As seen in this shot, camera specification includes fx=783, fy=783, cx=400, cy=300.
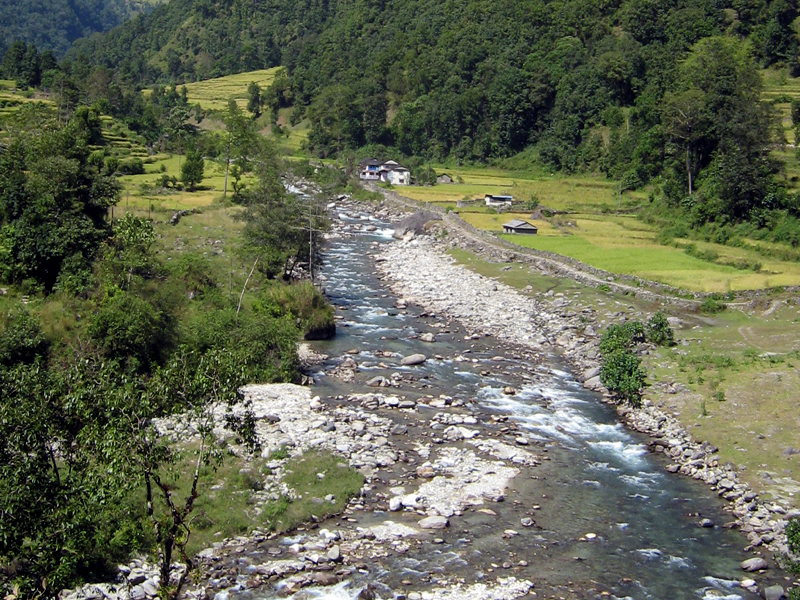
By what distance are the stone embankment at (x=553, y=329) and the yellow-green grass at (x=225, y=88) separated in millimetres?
85995

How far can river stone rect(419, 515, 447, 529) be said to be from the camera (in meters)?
20.5

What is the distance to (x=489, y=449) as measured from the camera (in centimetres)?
2550

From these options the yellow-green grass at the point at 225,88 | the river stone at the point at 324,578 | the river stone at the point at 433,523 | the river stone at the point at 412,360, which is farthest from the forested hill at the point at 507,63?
the river stone at the point at 324,578

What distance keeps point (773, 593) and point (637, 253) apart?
3902 cm

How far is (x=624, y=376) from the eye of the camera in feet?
100

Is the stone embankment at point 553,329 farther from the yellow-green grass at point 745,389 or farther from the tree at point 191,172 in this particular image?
the tree at point 191,172

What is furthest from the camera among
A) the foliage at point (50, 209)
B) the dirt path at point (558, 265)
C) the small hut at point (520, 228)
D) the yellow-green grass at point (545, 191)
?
the yellow-green grass at point (545, 191)

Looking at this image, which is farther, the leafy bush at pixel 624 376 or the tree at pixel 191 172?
the tree at pixel 191 172

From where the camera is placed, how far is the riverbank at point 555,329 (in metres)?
22.0

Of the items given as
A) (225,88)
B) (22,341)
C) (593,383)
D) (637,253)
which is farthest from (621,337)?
(225,88)

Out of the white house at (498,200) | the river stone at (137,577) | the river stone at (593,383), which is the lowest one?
the river stone at (137,577)

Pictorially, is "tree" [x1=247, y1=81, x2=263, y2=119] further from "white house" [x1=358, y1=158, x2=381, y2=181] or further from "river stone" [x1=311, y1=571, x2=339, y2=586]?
"river stone" [x1=311, y1=571, x2=339, y2=586]

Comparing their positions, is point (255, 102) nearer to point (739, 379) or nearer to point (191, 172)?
point (191, 172)

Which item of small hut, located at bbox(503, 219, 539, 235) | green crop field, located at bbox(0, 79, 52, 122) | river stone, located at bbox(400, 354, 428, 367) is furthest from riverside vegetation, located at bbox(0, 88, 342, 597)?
green crop field, located at bbox(0, 79, 52, 122)
